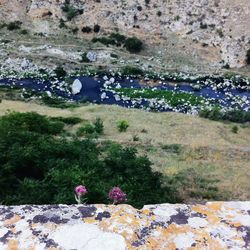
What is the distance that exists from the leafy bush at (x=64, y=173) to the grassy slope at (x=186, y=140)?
12.7 ft

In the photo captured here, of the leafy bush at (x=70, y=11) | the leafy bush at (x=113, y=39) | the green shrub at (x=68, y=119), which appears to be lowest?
the green shrub at (x=68, y=119)

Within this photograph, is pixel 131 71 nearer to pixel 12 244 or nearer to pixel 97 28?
pixel 97 28

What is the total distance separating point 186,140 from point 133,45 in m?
26.0

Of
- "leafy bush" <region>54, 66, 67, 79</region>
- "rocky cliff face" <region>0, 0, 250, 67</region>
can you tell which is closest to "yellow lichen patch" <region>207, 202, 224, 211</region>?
"leafy bush" <region>54, 66, 67, 79</region>

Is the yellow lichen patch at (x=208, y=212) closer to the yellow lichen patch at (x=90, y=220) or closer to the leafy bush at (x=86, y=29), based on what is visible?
the yellow lichen patch at (x=90, y=220)

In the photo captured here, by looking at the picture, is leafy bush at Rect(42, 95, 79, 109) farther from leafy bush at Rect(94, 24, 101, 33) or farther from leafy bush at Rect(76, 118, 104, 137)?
leafy bush at Rect(94, 24, 101, 33)

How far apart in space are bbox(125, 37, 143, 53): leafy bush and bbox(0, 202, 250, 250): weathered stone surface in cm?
4964

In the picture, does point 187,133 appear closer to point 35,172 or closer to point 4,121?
point 4,121

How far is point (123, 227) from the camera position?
396 cm

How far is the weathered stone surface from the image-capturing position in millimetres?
3781

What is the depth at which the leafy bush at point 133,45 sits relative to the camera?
53188 millimetres

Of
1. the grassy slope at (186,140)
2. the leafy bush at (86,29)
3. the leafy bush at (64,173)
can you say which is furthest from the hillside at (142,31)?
the leafy bush at (64,173)

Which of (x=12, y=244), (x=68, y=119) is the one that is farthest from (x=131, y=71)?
(x=12, y=244)

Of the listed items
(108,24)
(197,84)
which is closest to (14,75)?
(108,24)
